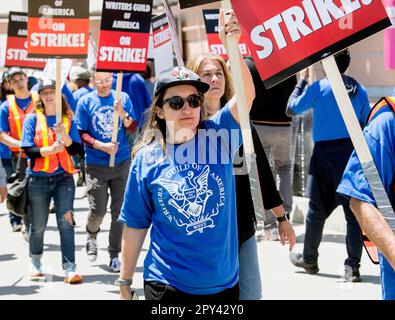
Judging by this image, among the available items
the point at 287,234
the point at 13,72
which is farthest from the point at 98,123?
the point at 287,234

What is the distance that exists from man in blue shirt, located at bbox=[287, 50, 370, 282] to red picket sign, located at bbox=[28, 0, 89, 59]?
208cm

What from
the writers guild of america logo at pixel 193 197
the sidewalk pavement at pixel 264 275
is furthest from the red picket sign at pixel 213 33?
the writers guild of america logo at pixel 193 197

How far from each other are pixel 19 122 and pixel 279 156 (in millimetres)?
3077

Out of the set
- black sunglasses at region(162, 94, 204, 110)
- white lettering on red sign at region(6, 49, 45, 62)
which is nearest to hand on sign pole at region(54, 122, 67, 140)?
black sunglasses at region(162, 94, 204, 110)

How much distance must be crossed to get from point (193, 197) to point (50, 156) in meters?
4.02

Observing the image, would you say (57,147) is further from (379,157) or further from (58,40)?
(379,157)

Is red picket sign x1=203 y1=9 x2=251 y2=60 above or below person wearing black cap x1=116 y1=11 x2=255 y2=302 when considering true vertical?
above

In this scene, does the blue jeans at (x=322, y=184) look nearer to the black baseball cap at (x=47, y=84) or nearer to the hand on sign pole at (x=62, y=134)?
the hand on sign pole at (x=62, y=134)

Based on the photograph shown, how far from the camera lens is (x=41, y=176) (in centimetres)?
761

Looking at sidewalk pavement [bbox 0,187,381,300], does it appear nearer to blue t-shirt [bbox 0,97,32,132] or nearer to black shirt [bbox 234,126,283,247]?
blue t-shirt [bbox 0,97,32,132]

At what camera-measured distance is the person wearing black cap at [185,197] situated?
12.5ft

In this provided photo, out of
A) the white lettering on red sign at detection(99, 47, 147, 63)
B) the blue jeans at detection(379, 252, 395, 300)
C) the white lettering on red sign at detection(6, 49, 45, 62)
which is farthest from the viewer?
the white lettering on red sign at detection(6, 49, 45, 62)

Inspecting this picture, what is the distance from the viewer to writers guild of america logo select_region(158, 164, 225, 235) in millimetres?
3801
